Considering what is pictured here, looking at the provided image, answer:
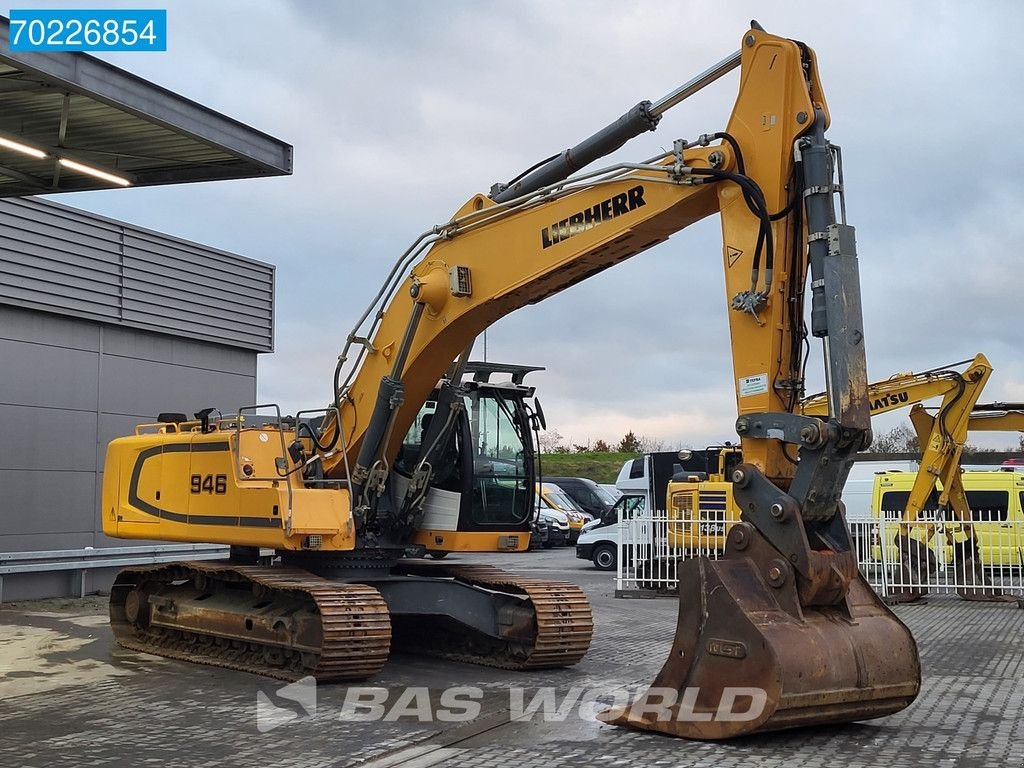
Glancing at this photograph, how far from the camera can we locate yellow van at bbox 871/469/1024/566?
17.4 metres

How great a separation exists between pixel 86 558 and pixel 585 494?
22.1 meters

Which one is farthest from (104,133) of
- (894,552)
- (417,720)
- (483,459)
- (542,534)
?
(542,534)

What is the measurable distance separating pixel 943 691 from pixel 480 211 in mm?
5525

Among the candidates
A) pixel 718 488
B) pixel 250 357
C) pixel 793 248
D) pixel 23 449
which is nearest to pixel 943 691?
pixel 793 248

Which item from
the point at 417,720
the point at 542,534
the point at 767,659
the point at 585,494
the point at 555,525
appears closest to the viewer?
the point at 767,659

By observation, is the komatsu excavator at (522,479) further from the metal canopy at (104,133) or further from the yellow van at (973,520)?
the yellow van at (973,520)

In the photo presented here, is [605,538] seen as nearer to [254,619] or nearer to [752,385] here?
[254,619]

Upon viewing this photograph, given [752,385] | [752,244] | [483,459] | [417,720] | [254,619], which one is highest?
[752,244]

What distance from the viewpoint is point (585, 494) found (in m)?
36.5

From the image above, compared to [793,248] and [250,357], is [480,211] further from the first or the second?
[250,357]

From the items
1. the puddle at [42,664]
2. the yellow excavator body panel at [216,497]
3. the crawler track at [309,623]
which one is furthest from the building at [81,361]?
the crawler track at [309,623]

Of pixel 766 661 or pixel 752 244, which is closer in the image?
pixel 766 661

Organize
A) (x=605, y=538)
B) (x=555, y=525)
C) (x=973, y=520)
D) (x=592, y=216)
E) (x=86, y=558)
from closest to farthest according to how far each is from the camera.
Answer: (x=592, y=216) < (x=86, y=558) < (x=973, y=520) < (x=605, y=538) < (x=555, y=525)

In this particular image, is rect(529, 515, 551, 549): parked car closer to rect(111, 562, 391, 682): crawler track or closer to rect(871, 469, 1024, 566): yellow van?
rect(871, 469, 1024, 566): yellow van
